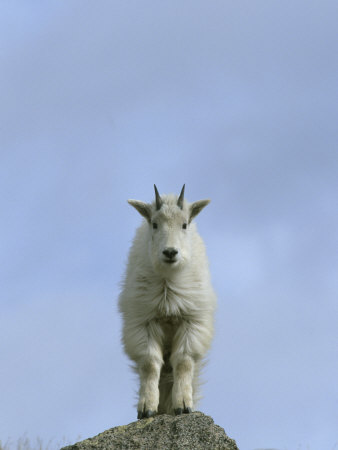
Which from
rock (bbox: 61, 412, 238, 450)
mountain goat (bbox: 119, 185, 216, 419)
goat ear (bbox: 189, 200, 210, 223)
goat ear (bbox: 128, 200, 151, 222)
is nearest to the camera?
rock (bbox: 61, 412, 238, 450)

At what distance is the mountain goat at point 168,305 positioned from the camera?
9.54m

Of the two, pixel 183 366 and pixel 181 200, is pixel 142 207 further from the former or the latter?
pixel 183 366

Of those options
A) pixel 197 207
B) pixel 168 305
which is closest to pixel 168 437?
pixel 168 305

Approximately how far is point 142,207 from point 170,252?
108cm

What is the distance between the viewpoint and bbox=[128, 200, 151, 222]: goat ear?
401 inches

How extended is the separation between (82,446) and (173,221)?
3.10 m

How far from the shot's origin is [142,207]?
403 inches

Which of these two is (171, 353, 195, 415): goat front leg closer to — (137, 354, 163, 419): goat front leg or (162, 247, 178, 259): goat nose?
(137, 354, 163, 419): goat front leg

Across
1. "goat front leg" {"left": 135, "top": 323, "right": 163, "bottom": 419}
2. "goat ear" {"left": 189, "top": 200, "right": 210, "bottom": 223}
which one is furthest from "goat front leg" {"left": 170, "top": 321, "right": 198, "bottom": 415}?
"goat ear" {"left": 189, "top": 200, "right": 210, "bottom": 223}

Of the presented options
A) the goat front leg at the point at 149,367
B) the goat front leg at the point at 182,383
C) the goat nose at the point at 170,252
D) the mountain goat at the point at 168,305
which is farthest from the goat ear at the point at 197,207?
the goat front leg at the point at 182,383

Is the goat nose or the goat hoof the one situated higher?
the goat nose

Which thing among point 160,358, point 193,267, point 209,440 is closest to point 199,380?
point 160,358

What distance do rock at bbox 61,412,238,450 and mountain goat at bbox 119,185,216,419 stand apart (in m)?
0.93

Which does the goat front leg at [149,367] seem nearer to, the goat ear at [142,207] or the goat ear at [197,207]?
the goat ear at [142,207]
